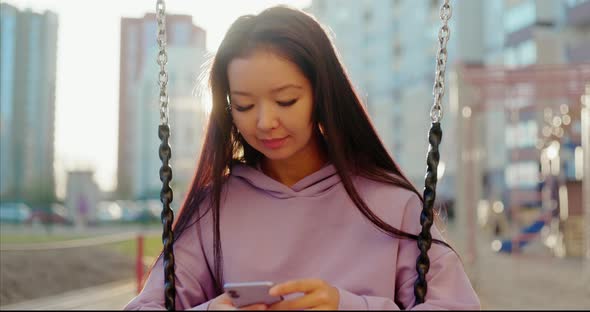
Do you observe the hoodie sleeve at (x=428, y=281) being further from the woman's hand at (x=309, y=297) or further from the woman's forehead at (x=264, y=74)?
the woman's forehead at (x=264, y=74)

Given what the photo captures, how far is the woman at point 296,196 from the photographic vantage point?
1757 mm

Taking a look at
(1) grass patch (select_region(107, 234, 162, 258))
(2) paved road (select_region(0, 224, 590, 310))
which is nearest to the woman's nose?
(2) paved road (select_region(0, 224, 590, 310))

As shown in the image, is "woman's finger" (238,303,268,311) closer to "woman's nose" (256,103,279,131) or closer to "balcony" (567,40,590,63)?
"woman's nose" (256,103,279,131)

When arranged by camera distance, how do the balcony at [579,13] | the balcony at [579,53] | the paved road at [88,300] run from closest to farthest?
the paved road at [88,300]
the balcony at [579,53]
the balcony at [579,13]

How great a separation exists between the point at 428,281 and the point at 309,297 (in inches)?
13.9

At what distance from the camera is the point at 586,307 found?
7.74 meters

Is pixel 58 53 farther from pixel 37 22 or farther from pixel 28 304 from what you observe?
pixel 28 304

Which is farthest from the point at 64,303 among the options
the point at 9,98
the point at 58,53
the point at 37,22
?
the point at 9,98

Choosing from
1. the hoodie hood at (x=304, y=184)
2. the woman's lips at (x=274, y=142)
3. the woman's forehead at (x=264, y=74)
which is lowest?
the hoodie hood at (x=304, y=184)

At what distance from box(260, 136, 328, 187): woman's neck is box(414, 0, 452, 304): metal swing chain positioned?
0.29 meters

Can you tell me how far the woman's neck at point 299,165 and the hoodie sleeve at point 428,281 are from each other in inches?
10.5

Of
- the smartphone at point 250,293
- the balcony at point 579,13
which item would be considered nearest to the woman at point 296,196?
the smartphone at point 250,293

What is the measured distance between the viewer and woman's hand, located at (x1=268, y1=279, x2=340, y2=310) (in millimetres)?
1511

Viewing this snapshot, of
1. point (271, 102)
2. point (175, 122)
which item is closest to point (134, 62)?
point (175, 122)
